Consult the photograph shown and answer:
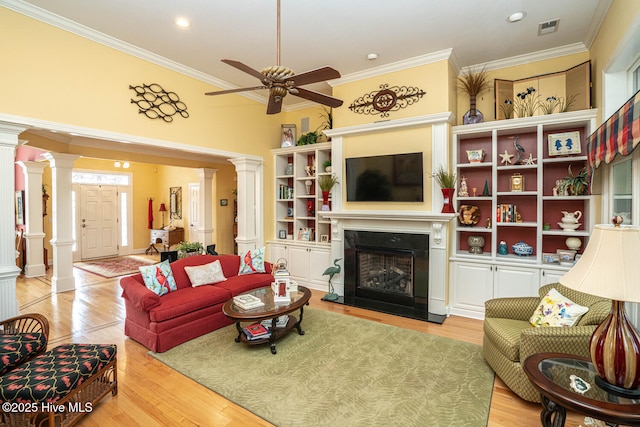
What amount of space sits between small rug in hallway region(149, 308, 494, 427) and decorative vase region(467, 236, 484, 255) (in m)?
1.39

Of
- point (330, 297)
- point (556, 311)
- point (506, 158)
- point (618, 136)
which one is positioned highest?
point (506, 158)

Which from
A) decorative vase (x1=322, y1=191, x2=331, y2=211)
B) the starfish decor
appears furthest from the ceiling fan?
the starfish decor

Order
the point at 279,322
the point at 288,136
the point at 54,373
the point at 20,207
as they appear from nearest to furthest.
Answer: the point at 54,373 < the point at 279,322 < the point at 288,136 < the point at 20,207

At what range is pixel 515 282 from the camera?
3.83 m

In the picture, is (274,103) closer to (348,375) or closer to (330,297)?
(348,375)

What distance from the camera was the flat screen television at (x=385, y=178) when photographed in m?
4.20

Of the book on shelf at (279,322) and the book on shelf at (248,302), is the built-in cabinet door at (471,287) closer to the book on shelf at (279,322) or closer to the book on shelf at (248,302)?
the book on shelf at (279,322)

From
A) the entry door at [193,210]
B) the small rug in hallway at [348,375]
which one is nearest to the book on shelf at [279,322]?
the small rug in hallway at [348,375]

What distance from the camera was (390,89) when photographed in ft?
14.4

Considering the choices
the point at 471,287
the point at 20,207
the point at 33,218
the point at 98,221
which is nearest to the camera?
the point at 471,287

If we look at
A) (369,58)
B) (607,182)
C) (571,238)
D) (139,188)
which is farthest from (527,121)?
(139,188)

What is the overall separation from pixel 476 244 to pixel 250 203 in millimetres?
3699

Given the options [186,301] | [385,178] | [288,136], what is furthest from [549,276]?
[288,136]

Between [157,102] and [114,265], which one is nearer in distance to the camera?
[157,102]
